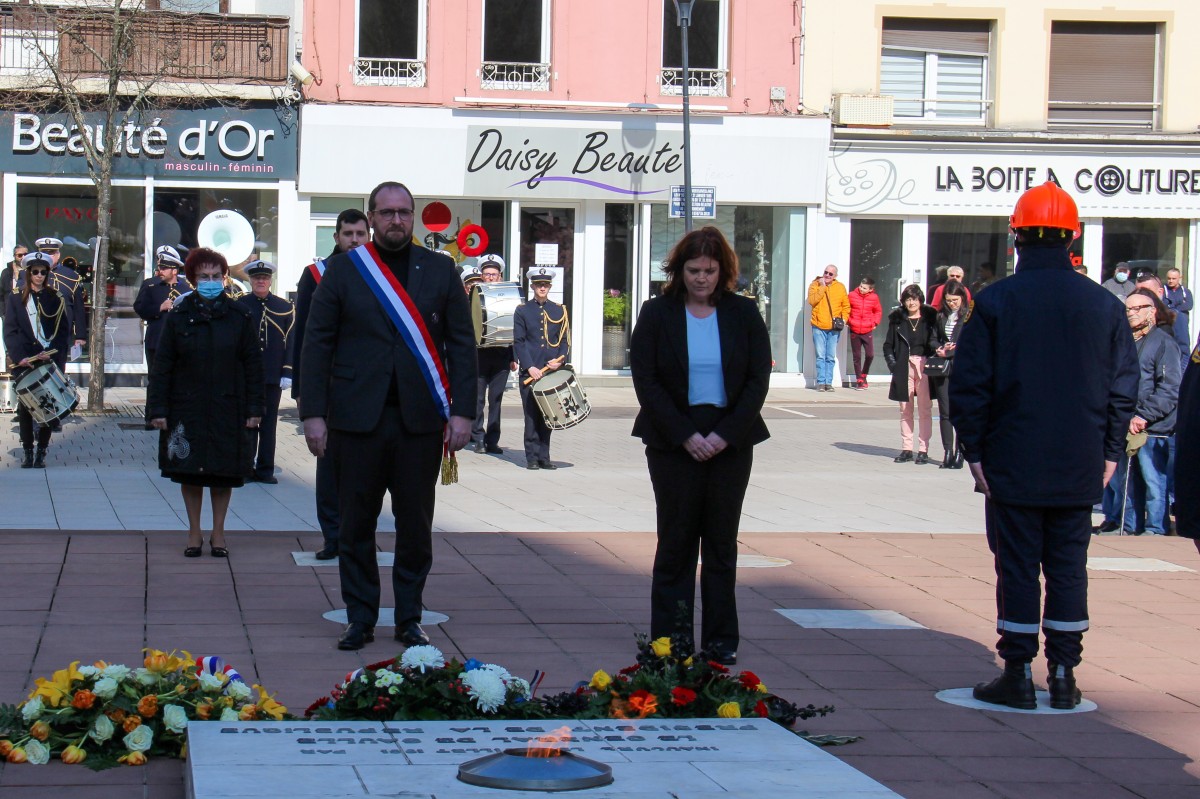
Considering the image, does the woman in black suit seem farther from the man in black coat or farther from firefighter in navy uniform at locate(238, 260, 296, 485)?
firefighter in navy uniform at locate(238, 260, 296, 485)

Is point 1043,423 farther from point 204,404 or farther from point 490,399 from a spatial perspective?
point 490,399

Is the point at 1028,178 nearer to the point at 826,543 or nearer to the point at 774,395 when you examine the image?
the point at 774,395

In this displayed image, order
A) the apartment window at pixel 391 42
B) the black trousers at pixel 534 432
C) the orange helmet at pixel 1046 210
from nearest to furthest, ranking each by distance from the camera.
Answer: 1. the orange helmet at pixel 1046 210
2. the black trousers at pixel 534 432
3. the apartment window at pixel 391 42

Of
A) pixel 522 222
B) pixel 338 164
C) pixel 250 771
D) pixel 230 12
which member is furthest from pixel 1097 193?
pixel 250 771

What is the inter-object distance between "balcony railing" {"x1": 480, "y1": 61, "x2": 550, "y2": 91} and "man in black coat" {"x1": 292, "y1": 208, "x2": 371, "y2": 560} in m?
15.5

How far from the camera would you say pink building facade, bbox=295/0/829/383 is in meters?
23.9

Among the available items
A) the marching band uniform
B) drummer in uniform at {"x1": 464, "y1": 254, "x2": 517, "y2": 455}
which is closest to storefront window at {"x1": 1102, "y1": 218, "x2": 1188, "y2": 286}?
drummer in uniform at {"x1": 464, "y1": 254, "x2": 517, "y2": 455}

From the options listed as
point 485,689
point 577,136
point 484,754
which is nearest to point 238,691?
point 485,689

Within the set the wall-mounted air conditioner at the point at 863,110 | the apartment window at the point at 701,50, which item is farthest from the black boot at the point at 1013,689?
the wall-mounted air conditioner at the point at 863,110

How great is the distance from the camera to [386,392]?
22.4ft

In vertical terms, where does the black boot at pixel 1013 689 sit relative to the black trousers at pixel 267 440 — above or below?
below

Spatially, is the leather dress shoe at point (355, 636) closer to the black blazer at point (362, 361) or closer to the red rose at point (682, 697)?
the black blazer at point (362, 361)

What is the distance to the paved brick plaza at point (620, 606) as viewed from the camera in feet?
18.0

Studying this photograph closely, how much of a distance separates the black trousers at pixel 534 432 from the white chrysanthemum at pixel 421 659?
29.5 ft
